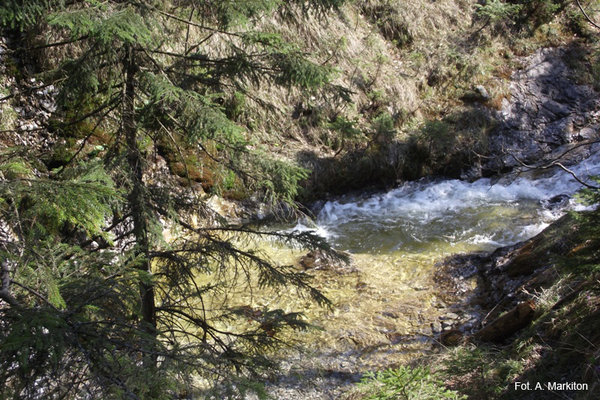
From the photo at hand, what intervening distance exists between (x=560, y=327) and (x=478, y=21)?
13750 millimetres

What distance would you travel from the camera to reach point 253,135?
420 inches

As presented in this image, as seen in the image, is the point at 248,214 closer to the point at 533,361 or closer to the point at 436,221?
the point at 436,221

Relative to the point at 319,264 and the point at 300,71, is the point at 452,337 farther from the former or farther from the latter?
the point at 300,71

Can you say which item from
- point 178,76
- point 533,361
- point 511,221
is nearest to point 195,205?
point 178,76

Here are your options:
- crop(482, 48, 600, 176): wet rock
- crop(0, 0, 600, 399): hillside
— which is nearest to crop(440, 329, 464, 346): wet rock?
crop(0, 0, 600, 399): hillside

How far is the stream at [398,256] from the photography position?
18.0ft

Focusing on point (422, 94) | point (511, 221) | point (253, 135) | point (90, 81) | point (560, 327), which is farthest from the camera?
point (422, 94)

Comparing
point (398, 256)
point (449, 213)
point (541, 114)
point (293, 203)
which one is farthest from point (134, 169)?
point (541, 114)

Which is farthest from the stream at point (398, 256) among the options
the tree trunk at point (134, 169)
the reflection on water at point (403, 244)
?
the tree trunk at point (134, 169)

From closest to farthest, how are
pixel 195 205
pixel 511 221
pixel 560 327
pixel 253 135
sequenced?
pixel 560 327
pixel 195 205
pixel 511 221
pixel 253 135

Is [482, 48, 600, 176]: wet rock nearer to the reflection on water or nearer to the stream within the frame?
the stream

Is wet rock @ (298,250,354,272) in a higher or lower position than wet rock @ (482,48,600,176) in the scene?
lower

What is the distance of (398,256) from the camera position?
8.08m

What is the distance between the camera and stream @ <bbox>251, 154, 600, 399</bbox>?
5484 millimetres
